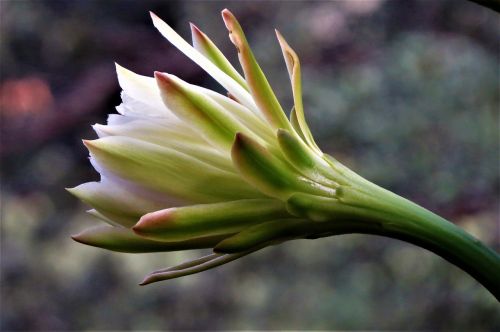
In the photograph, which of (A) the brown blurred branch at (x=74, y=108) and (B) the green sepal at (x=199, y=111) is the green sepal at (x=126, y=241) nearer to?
(B) the green sepal at (x=199, y=111)

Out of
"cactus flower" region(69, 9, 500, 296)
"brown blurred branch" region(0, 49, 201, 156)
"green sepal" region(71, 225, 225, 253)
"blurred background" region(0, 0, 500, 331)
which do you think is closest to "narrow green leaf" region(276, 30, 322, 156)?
"cactus flower" region(69, 9, 500, 296)

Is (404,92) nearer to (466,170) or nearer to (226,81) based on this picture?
(466,170)

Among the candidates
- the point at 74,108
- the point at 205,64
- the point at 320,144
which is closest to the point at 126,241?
the point at 205,64

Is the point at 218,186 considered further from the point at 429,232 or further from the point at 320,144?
the point at 320,144

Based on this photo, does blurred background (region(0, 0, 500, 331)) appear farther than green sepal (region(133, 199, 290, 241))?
Yes

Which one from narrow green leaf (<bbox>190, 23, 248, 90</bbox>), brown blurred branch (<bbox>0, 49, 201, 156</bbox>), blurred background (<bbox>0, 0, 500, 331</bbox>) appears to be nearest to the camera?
narrow green leaf (<bbox>190, 23, 248, 90</bbox>)

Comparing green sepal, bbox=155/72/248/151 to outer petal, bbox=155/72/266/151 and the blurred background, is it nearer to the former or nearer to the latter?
outer petal, bbox=155/72/266/151

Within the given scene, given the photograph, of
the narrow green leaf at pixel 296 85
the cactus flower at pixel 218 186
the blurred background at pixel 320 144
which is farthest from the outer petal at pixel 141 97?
the blurred background at pixel 320 144
